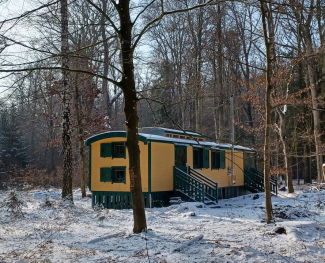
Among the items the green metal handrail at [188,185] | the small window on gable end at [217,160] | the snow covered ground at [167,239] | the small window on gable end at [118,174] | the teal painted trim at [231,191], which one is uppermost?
the small window on gable end at [217,160]

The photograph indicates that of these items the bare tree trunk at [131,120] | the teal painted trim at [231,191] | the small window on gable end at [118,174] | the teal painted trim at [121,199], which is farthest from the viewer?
the teal painted trim at [231,191]

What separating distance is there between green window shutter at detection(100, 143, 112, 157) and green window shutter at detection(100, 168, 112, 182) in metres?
0.64

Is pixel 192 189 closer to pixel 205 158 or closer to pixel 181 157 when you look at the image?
pixel 181 157

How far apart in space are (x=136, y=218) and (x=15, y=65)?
12.6ft

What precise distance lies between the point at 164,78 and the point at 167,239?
Answer: 18184 millimetres

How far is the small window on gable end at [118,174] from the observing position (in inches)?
591

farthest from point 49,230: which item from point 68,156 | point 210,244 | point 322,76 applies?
point 322,76

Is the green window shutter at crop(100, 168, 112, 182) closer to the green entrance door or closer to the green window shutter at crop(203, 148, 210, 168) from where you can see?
the green entrance door

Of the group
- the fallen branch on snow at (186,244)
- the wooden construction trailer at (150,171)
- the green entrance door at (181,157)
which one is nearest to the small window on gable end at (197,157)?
the wooden construction trailer at (150,171)

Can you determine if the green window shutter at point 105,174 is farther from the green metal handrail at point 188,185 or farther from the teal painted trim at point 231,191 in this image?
the teal painted trim at point 231,191

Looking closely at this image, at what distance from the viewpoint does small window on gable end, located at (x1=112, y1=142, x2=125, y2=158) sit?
15062 mm

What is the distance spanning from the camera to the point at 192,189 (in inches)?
593

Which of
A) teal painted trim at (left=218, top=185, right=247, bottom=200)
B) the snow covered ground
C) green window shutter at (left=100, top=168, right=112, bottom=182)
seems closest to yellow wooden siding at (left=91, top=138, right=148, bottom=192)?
green window shutter at (left=100, top=168, right=112, bottom=182)

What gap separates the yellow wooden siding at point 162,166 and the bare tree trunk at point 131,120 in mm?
6877
